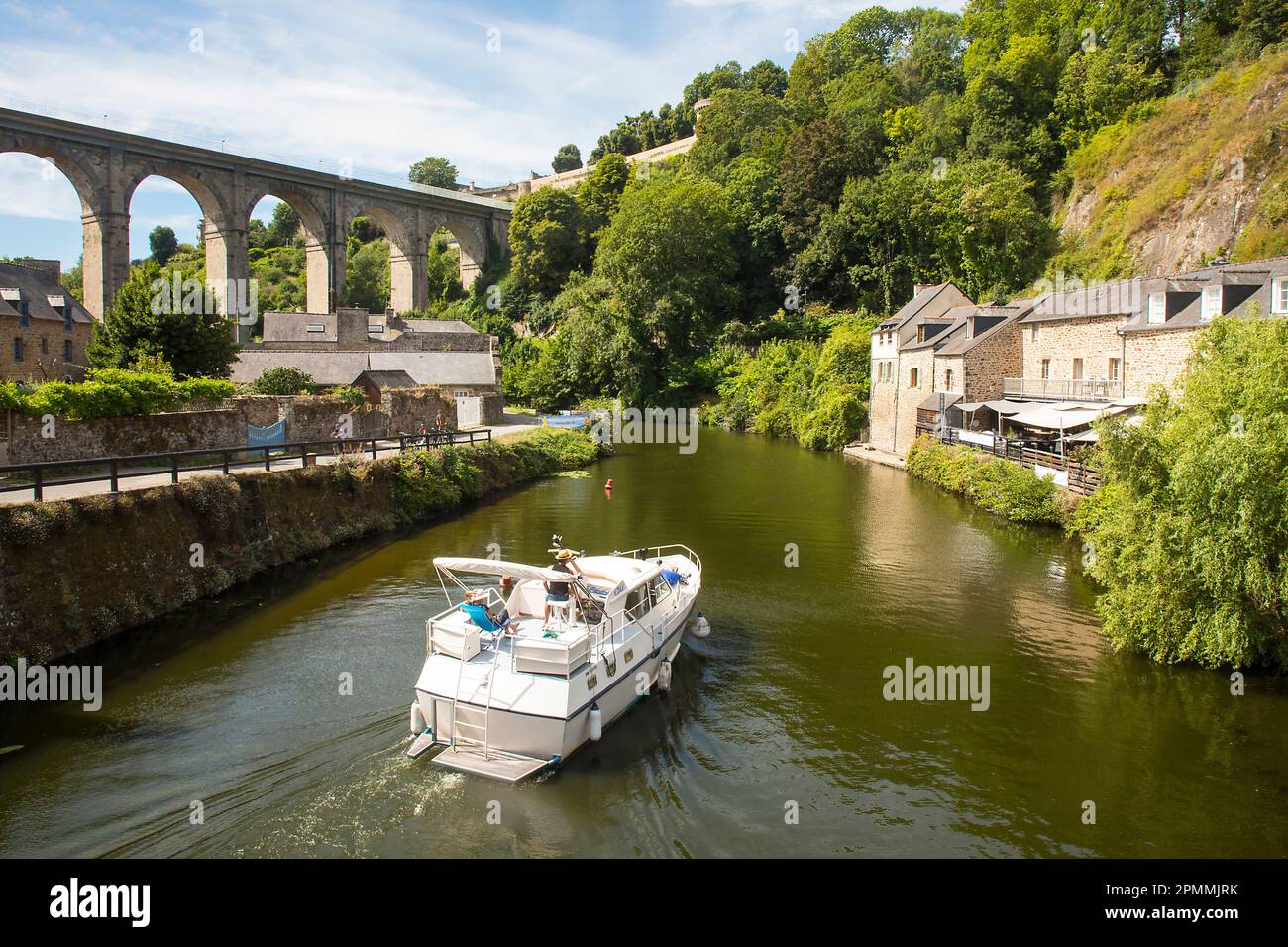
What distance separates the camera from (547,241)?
75.1 meters

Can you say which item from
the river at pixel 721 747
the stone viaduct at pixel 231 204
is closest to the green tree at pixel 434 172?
the stone viaduct at pixel 231 204

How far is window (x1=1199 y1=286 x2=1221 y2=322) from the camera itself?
22641 mm

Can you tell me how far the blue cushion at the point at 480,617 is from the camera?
11.6 meters

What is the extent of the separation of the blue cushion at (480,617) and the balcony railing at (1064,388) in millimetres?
24429

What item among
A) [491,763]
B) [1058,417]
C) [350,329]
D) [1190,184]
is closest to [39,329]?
[350,329]

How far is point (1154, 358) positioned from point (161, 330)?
32.9 m

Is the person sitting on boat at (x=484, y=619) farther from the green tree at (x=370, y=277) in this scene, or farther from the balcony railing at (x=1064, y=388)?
the green tree at (x=370, y=277)

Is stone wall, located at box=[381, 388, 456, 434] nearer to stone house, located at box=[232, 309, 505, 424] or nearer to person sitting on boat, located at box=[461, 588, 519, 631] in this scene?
stone house, located at box=[232, 309, 505, 424]

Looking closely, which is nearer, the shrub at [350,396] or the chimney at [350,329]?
the shrub at [350,396]

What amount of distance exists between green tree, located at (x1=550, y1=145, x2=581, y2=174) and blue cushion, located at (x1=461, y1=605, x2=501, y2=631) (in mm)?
123716

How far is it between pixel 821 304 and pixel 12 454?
54.0 m

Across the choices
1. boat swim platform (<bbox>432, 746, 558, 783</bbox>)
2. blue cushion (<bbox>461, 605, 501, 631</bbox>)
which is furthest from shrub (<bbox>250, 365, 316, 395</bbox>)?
boat swim platform (<bbox>432, 746, 558, 783</bbox>)

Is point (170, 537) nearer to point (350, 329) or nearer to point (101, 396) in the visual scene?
point (101, 396)

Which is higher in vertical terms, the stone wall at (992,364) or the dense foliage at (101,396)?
the stone wall at (992,364)
